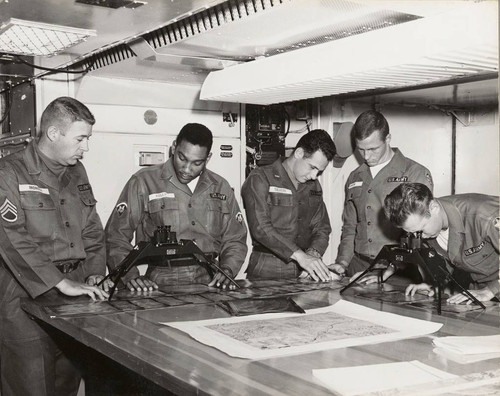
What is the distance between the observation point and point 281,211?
4.21m

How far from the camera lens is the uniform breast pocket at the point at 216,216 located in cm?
383

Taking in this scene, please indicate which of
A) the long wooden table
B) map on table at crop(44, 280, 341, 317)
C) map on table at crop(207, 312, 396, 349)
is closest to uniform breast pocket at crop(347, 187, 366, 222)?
map on table at crop(44, 280, 341, 317)

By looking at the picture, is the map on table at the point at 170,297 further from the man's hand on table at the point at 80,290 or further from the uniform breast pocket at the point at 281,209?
the uniform breast pocket at the point at 281,209

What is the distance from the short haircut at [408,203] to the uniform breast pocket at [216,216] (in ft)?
4.22

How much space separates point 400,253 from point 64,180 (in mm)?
1831

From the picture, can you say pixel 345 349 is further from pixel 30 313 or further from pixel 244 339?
pixel 30 313

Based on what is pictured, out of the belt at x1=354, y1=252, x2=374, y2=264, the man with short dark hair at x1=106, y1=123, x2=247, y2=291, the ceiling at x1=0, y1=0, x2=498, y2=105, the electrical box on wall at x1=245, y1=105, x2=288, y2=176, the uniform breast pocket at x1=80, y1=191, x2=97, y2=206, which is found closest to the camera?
the ceiling at x1=0, y1=0, x2=498, y2=105

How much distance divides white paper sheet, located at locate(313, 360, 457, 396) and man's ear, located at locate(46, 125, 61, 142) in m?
2.11

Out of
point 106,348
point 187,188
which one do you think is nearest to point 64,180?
point 187,188

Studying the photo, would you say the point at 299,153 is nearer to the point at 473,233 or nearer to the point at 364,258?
the point at 364,258

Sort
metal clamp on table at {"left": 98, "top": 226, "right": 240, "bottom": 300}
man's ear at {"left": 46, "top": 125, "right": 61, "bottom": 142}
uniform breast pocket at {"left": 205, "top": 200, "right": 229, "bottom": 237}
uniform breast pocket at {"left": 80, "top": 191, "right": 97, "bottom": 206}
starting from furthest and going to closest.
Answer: uniform breast pocket at {"left": 205, "top": 200, "right": 229, "bottom": 237}
uniform breast pocket at {"left": 80, "top": 191, "right": 97, "bottom": 206}
man's ear at {"left": 46, "top": 125, "right": 61, "bottom": 142}
metal clamp on table at {"left": 98, "top": 226, "right": 240, "bottom": 300}

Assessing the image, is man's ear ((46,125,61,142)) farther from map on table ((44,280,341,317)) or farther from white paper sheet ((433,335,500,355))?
white paper sheet ((433,335,500,355))

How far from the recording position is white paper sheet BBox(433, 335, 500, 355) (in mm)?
1914

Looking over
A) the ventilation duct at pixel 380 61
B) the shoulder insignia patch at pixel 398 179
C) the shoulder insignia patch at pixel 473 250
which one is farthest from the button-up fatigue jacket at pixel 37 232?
the shoulder insignia patch at pixel 473 250
